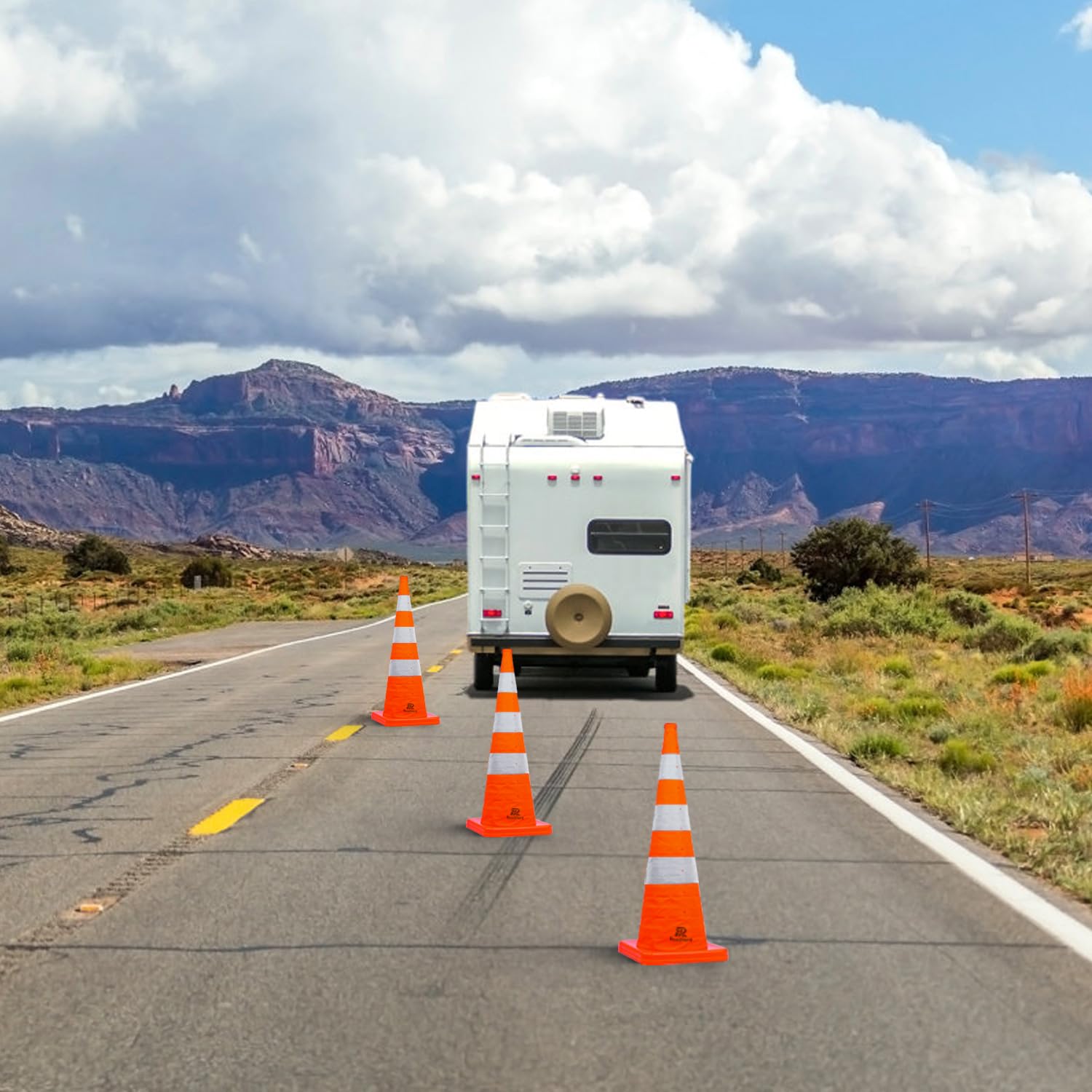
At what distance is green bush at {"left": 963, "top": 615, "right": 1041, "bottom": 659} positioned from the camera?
29.5 meters

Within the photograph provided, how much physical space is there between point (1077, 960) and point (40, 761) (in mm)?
8363

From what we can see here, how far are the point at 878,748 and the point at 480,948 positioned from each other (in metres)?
Result: 6.99

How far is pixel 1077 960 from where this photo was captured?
20.0 feet

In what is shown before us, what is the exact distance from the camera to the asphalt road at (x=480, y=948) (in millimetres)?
4852

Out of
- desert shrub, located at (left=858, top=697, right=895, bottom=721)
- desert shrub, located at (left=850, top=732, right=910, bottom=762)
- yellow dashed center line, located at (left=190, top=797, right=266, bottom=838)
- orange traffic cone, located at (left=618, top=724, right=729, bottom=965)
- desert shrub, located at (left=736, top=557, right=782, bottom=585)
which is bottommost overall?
desert shrub, located at (left=736, top=557, right=782, bottom=585)

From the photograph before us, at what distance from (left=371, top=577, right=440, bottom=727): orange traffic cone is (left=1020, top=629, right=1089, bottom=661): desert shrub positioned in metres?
14.1

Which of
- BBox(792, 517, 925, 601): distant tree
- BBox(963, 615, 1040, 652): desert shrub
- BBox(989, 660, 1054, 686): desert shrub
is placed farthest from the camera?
BBox(792, 517, 925, 601): distant tree

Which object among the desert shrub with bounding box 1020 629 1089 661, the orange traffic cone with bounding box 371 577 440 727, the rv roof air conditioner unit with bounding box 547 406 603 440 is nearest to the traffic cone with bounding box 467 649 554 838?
the orange traffic cone with bounding box 371 577 440 727

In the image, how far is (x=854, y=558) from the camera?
5172cm

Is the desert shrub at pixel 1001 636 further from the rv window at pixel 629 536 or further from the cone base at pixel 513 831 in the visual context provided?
the cone base at pixel 513 831

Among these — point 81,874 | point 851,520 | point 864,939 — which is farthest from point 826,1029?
point 851,520

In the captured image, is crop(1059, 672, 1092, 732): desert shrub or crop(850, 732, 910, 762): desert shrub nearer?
crop(850, 732, 910, 762): desert shrub

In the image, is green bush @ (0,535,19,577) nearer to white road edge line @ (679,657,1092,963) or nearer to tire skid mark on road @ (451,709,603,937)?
tire skid mark on road @ (451,709,603,937)

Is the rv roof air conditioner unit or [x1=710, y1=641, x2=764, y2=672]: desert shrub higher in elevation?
the rv roof air conditioner unit
